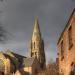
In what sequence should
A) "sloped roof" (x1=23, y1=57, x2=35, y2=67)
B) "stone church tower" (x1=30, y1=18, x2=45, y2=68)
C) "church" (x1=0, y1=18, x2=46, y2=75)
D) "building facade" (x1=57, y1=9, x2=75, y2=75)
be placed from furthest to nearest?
1. "stone church tower" (x1=30, y1=18, x2=45, y2=68)
2. "sloped roof" (x1=23, y1=57, x2=35, y2=67)
3. "church" (x1=0, y1=18, x2=46, y2=75)
4. "building facade" (x1=57, y1=9, x2=75, y2=75)

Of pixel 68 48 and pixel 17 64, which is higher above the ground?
pixel 17 64

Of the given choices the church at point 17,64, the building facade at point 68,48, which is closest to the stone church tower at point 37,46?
the church at point 17,64

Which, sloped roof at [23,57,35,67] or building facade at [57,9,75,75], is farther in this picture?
sloped roof at [23,57,35,67]

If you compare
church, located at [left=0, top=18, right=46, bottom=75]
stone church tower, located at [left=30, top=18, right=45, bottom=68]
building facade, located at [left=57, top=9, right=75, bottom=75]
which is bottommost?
building facade, located at [left=57, top=9, right=75, bottom=75]

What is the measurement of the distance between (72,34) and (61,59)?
5050 mm

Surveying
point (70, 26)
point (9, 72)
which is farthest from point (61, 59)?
point (9, 72)

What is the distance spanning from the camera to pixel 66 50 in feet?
79.0

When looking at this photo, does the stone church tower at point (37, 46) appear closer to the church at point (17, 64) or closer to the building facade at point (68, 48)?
the church at point (17, 64)

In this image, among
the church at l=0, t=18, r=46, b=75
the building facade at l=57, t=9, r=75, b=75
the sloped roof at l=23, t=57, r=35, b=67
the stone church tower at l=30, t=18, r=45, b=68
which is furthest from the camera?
the stone church tower at l=30, t=18, r=45, b=68

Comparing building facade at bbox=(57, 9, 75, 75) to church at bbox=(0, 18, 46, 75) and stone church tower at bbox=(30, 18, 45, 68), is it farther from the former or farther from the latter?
stone church tower at bbox=(30, 18, 45, 68)

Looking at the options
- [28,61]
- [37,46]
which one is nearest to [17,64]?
[28,61]

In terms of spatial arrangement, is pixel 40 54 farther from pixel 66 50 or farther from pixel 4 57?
pixel 66 50

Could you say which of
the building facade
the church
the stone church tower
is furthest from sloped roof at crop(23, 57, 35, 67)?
the building facade

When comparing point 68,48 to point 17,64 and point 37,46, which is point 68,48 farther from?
point 37,46
